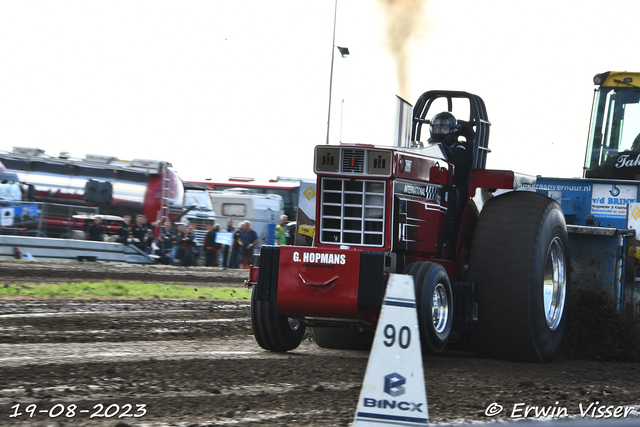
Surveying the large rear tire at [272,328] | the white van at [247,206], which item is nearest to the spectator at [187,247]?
the white van at [247,206]

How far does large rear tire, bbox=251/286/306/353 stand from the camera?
7.07 metres

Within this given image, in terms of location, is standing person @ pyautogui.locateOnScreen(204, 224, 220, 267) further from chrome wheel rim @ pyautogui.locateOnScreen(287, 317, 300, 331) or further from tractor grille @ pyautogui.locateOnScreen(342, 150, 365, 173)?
tractor grille @ pyautogui.locateOnScreen(342, 150, 365, 173)

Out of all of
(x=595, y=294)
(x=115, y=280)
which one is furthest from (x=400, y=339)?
(x=115, y=280)

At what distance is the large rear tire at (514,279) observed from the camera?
7.01m

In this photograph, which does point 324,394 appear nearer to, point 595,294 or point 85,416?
point 85,416

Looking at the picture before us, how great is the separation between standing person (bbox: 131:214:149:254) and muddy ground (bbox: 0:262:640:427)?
40.3 feet

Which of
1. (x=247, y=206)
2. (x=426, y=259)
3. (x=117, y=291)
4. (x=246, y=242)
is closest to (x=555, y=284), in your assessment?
(x=426, y=259)

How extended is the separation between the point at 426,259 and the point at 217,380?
2.51 m

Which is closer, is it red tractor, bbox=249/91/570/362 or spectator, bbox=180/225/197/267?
red tractor, bbox=249/91/570/362

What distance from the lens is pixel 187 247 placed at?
22.5 metres

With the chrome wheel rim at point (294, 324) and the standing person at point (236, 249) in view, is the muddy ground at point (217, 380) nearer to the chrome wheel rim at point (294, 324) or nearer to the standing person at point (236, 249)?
the chrome wheel rim at point (294, 324)

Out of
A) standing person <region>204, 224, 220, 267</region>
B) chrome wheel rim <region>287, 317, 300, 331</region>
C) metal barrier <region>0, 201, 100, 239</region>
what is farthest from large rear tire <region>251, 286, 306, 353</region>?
standing person <region>204, 224, 220, 267</region>

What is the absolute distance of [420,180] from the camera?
7.23 metres

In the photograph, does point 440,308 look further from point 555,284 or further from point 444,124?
point 444,124
